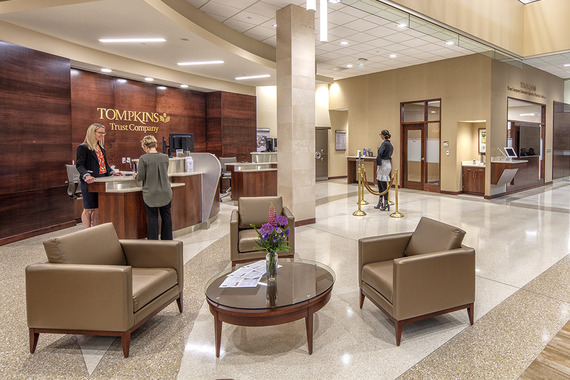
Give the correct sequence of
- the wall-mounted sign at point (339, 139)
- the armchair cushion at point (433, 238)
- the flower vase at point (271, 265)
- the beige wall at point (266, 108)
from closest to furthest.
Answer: the flower vase at point (271, 265) → the armchair cushion at point (433, 238) → the beige wall at point (266, 108) → the wall-mounted sign at point (339, 139)

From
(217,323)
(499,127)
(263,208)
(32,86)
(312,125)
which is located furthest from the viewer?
(499,127)

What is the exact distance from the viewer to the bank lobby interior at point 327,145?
8.90ft

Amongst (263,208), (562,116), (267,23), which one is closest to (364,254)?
(263,208)

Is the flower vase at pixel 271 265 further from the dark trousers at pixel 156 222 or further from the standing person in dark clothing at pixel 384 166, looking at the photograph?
the standing person in dark clothing at pixel 384 166

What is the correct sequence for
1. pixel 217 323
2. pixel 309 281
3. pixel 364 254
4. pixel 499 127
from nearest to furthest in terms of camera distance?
pixel 217 323 < pixel 309 281 < pixel 364 254 < pixel 499 127

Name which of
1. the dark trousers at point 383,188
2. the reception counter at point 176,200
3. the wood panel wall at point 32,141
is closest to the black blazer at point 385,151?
the dark trousers at point 383,188

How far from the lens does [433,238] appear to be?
10.5 ft

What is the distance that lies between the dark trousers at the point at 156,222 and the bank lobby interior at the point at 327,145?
0.44 meters

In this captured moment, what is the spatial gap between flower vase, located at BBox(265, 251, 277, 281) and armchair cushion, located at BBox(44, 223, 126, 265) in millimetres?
1336

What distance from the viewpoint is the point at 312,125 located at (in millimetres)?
6934

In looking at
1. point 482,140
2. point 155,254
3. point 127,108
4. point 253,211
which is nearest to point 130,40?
point 127,108

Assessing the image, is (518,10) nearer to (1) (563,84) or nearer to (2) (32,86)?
(1) (563,84)

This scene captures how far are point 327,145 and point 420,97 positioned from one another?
4061mm

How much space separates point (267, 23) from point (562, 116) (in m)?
12.1
